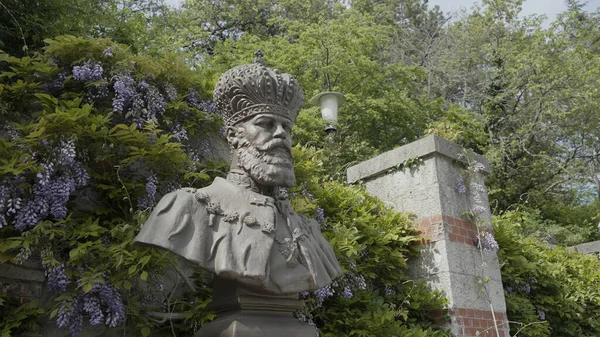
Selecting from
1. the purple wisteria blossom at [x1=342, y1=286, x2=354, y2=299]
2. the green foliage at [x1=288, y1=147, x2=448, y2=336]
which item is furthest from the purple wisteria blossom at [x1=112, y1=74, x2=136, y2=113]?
the purple wisteria blossom at [x1=342, y1=286, x2=354, y2=299]

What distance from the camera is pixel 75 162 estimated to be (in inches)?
113

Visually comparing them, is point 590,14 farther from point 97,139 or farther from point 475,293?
point 97,139

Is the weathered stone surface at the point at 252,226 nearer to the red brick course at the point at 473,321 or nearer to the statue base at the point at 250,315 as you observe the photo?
the statue base at the point at 250,315

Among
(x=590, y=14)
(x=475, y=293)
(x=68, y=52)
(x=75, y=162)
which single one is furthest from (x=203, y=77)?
(x=590, y=14)

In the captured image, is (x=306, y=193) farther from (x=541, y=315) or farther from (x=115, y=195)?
(x=541, y=315)

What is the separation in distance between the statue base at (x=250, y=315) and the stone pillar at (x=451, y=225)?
2.30m

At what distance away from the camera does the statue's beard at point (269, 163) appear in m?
2.44

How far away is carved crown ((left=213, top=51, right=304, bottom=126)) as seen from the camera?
2525 millimetres

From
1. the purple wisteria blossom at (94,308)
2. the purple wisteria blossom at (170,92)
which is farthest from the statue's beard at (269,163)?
the purple wisteria blossom at (170,92)

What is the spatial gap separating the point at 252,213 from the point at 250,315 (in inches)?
17.9

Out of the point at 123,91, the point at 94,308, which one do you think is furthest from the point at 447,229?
the point at 94,308

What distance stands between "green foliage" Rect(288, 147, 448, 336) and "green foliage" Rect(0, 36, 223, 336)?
93 centimetres

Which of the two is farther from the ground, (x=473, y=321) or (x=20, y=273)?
(x=20, y=273)

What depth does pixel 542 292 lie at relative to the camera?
5.73 metres
